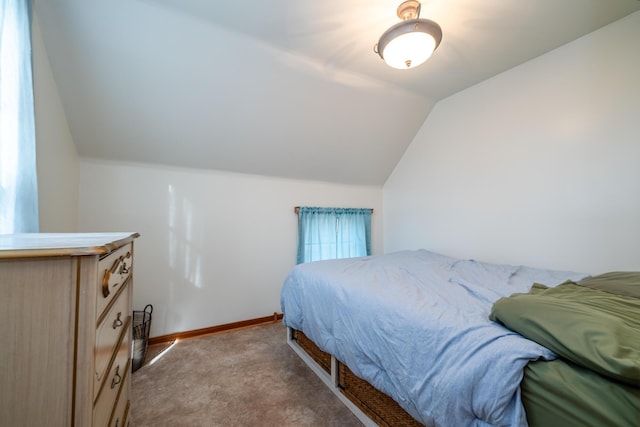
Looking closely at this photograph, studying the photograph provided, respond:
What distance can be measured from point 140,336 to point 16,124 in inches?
65.3

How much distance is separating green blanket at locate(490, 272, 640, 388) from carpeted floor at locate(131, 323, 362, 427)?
109cm

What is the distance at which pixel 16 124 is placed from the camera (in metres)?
1.11

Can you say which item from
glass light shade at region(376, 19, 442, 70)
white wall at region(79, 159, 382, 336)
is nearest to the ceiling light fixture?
glass light shade at region(376, 19, 442, 70)

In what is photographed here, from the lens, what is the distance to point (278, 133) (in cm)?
260

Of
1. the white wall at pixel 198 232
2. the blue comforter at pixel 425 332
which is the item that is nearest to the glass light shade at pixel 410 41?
the blue comforter at pixel 425 332

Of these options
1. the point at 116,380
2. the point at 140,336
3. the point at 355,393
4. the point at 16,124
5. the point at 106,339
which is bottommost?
the point at 355,393

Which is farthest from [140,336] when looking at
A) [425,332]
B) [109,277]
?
[425,332]

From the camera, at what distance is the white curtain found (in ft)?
3.41

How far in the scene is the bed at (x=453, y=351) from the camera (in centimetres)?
73

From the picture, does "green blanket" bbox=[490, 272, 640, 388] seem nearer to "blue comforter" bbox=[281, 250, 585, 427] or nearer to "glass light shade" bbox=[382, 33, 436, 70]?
"blue comforter" bbox=[281, 250, 585, 427]

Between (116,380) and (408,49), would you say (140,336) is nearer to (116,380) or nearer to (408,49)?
(116,380)

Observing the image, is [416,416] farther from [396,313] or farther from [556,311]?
[556,311]

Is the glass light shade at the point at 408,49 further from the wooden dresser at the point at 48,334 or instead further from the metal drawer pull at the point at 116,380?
the metal drawer pull at the point at 116,380

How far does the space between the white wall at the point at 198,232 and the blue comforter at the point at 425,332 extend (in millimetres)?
866
